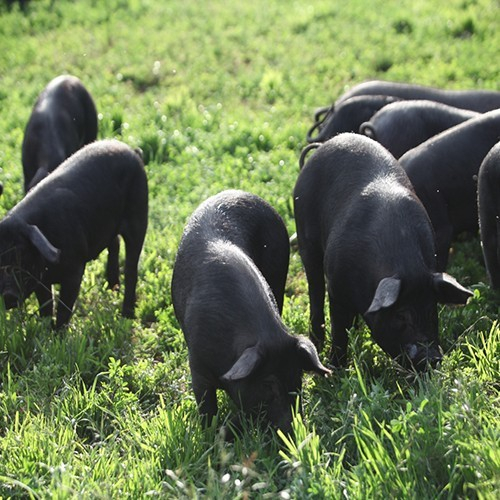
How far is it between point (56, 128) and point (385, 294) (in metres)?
4.61

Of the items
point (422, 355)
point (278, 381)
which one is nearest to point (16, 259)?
point (278, 381)

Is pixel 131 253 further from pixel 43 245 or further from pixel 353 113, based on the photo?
pixel 353 113

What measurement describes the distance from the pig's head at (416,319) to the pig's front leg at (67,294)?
7.90 feet

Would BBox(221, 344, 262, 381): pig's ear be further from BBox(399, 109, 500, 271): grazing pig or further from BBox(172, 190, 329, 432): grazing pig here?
BBox(399, 109, 500, 271): grazing pig

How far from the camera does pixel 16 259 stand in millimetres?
5859

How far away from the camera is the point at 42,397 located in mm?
4980

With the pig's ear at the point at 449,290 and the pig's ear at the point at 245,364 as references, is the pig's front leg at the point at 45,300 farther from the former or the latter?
the pig's ear at the point at 449,290

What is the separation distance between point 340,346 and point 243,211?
40.8 inches

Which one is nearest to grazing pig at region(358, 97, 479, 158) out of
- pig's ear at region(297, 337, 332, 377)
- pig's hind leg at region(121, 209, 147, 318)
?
pig's hind leg at region(121, 209, 147, 318)

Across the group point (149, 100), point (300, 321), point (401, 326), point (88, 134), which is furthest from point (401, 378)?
point (149, 100)

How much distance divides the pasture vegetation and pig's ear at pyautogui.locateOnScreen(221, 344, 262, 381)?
0.36 metres

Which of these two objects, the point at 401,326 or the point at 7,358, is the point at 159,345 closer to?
the point at 7,358

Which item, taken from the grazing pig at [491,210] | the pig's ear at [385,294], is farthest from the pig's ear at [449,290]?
the grazing pig at [491,210]

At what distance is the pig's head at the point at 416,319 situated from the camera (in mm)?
4520
